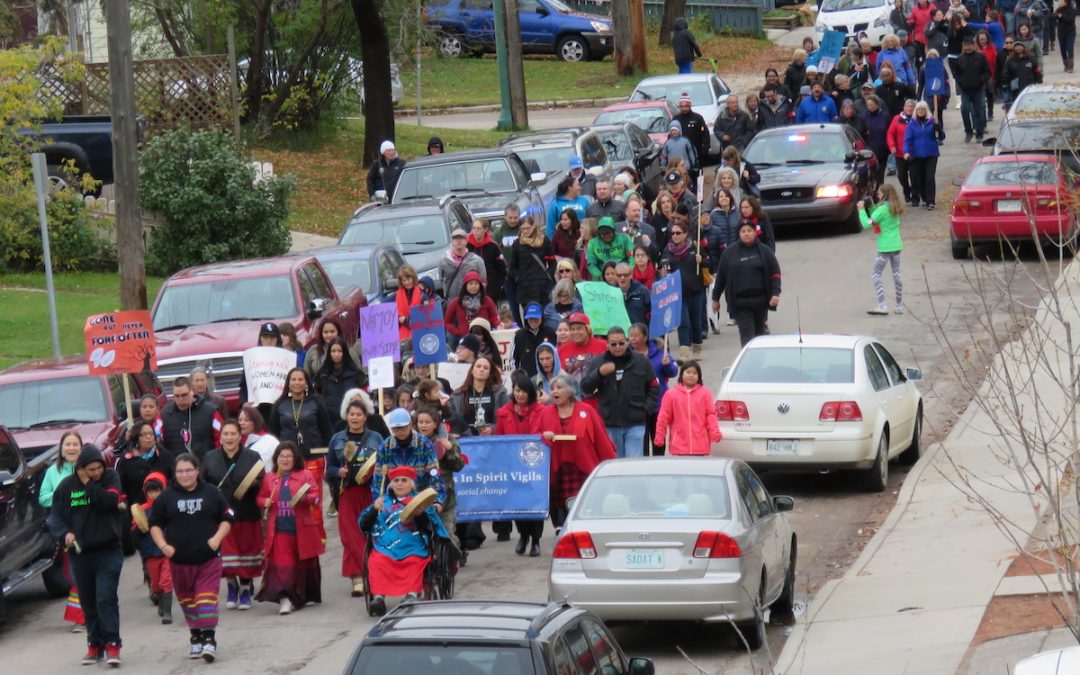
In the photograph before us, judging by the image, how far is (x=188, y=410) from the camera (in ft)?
51.0

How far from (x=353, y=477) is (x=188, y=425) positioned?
252 cm

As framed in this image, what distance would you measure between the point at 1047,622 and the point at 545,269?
986 cm

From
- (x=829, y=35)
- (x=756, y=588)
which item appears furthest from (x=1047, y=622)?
(x=829, y=35)

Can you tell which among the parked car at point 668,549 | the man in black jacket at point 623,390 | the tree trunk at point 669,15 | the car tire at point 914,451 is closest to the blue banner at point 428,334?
the man in black jacket at point 623,390

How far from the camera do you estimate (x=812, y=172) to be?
27984 mm

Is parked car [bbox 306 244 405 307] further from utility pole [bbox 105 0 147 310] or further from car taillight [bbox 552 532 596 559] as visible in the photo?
car taillight [bbox 552 532 596 559]

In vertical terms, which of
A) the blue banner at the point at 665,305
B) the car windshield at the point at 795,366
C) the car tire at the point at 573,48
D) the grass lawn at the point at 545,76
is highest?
the car tire at the point at 573,48

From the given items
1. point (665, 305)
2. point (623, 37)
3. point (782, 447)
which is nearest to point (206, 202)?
point (665, 305)

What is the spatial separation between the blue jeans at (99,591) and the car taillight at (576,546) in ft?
11.0

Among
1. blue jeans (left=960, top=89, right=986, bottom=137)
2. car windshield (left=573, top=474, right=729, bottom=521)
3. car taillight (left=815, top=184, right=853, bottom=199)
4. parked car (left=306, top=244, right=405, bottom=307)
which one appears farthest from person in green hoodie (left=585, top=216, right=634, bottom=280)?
blue jeans (left=960, top=89, right=986, bottom=137)

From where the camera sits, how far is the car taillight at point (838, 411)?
15.9 meters

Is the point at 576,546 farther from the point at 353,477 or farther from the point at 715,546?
the point at 353,477

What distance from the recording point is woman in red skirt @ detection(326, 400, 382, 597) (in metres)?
13.6

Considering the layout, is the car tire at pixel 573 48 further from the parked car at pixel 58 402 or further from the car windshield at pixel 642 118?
the parked car at pixel 58 402
